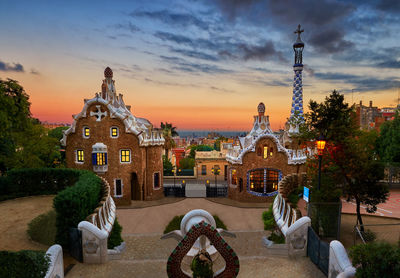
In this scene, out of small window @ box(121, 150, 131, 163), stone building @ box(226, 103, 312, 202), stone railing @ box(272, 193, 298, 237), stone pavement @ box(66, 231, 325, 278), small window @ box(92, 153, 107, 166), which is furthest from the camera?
stone building @ box(226, 103, 312, 202)

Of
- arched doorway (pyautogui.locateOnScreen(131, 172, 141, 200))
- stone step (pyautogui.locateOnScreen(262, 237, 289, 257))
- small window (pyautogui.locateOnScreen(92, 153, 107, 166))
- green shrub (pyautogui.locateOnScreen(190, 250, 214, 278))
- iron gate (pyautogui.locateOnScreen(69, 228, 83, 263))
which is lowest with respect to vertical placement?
arched doorway (pyautogui.locateOnScreen(131, 172, 141, 200))

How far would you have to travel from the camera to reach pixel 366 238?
417 inches

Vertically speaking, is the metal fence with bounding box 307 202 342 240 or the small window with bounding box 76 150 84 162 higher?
the small window with bounding box 76 150 84 162

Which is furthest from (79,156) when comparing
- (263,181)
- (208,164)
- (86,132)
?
(208,164)

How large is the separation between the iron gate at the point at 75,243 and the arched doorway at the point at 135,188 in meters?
15.9

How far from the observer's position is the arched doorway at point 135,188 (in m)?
26.6

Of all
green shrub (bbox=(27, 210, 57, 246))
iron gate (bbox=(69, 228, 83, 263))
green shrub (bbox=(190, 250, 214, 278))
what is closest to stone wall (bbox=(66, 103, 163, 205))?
green shrub (bbox=(27, 210, 57, 246))

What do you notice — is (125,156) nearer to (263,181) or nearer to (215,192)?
Answer: (215,192)

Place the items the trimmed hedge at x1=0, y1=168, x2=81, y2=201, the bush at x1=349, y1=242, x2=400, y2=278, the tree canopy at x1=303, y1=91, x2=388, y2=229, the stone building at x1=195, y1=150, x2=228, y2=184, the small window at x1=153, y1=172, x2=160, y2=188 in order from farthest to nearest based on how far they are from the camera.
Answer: the stone building at x1=195, y1=150, x2=228, y2=184
the small window at x1=153, y1=172, x2=160, y2=188
the trimmed hedge at x1=0, y1=168, x2=81, y2=201
the tree canopy at x1=303, y1=91, x2=388, y2=229
the bush at x1=349, y1=242, x2=400, y2=278

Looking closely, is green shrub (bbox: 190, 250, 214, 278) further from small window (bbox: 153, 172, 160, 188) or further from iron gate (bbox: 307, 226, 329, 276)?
small window (bbox: 153, 172, 160, 188)

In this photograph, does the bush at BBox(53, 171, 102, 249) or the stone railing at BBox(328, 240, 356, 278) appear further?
the bush at BBox(53, 171, 102, 249)

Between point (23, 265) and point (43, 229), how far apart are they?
8.96 m

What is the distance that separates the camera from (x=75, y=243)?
10.4m

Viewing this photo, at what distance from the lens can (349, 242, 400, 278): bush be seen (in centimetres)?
546
